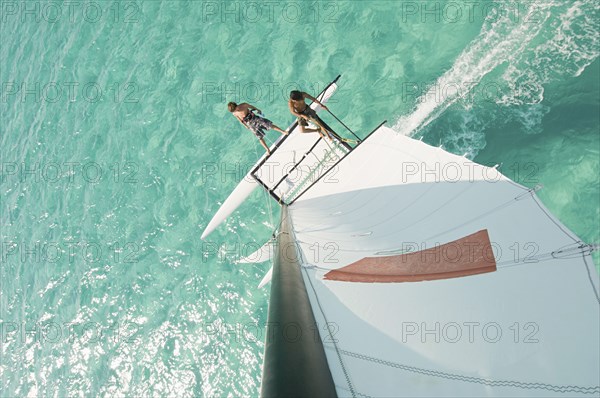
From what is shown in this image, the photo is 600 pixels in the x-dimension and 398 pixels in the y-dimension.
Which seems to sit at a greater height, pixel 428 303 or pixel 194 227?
pixel 194 227

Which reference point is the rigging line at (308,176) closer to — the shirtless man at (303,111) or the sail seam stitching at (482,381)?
the shirtless man at (303,111)

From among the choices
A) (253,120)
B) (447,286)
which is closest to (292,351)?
(447,286)

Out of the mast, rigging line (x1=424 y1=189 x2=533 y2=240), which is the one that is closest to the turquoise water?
rigging line (x1=424 y1=189 x2=533 y2=240)

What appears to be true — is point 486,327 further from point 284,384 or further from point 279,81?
point 279,81

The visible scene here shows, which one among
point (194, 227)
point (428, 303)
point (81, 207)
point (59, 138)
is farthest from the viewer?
point (59, 138)

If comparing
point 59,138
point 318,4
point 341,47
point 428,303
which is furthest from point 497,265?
point 59,138

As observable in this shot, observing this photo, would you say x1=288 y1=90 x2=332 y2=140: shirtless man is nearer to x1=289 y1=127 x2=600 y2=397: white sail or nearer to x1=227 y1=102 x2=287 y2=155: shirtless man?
x1=227 y1=102 x2=287 y2=155: shirtless man
